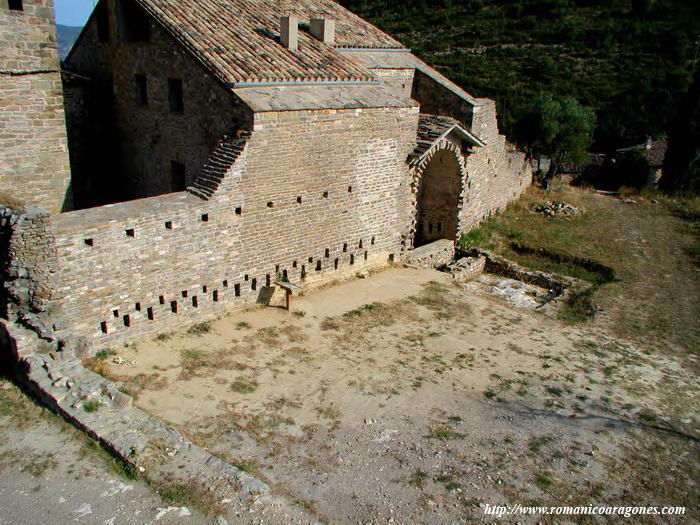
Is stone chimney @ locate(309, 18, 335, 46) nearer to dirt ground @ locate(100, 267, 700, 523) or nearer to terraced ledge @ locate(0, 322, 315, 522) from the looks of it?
dirt ground @ locate(100, 267, 700, 523)

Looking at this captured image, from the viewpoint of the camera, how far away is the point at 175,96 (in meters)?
13.1

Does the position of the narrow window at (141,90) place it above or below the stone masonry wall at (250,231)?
above

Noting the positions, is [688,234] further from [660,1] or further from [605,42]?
[660,1]

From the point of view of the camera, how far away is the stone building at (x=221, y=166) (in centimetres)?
947

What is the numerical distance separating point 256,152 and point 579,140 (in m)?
20.1

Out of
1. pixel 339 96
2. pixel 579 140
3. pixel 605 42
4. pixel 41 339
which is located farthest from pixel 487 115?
pixel 605 42

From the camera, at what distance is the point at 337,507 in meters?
6.57

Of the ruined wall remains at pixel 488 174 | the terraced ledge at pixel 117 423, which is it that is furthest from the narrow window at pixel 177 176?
the ruined wall remains at pixel 488 174

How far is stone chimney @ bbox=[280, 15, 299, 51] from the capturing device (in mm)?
13203

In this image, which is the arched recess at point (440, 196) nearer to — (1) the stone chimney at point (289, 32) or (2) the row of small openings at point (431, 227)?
(2) the row of small openings at point (431, 227)

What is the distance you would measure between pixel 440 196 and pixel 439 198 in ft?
0.25

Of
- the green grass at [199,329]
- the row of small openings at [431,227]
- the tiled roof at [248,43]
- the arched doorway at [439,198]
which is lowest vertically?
the green grass at [199,329]

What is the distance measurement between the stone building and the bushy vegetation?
26748mm

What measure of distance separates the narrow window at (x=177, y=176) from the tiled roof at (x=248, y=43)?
2.90 m
